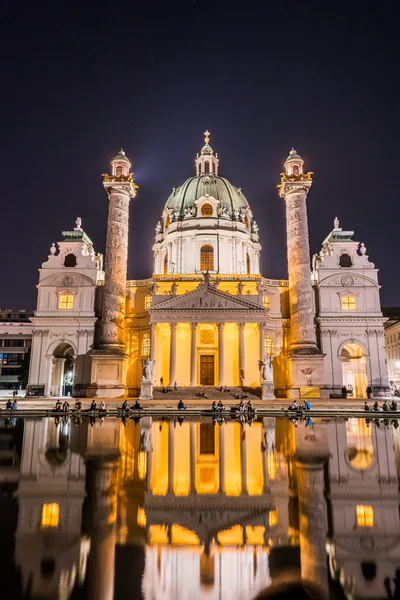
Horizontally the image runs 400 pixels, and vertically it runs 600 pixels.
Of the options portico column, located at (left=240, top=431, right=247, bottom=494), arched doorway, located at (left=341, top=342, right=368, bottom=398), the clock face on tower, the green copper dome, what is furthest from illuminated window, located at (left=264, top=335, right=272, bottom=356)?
portico column, located at (left=240, top=431, right=247, bottom=494)

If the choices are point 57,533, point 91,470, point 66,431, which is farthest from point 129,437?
point 57,533

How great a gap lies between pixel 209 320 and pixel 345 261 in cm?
2036

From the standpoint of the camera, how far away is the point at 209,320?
43.9m

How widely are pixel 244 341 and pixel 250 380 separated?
174 inches

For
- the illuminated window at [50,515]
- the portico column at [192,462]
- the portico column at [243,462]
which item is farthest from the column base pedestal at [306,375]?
the illuminated window at [50,515]

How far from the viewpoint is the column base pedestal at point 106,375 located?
4144 centimetres

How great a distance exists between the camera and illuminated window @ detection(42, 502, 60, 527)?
251 inches

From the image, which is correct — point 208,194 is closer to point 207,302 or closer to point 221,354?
point 207,302

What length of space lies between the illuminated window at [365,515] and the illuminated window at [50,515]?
4.86 m

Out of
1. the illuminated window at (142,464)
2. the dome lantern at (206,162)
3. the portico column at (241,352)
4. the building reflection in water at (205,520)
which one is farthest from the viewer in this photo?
the dome lantern at (206,162)

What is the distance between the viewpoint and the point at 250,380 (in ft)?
149

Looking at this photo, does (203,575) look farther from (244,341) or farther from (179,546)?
(244,341)

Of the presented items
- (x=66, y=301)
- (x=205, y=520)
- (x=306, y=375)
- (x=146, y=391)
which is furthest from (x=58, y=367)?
(x=205, y=520)

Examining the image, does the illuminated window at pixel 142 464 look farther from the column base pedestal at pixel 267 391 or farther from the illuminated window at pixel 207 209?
the illuminated window at pixel 207 209
